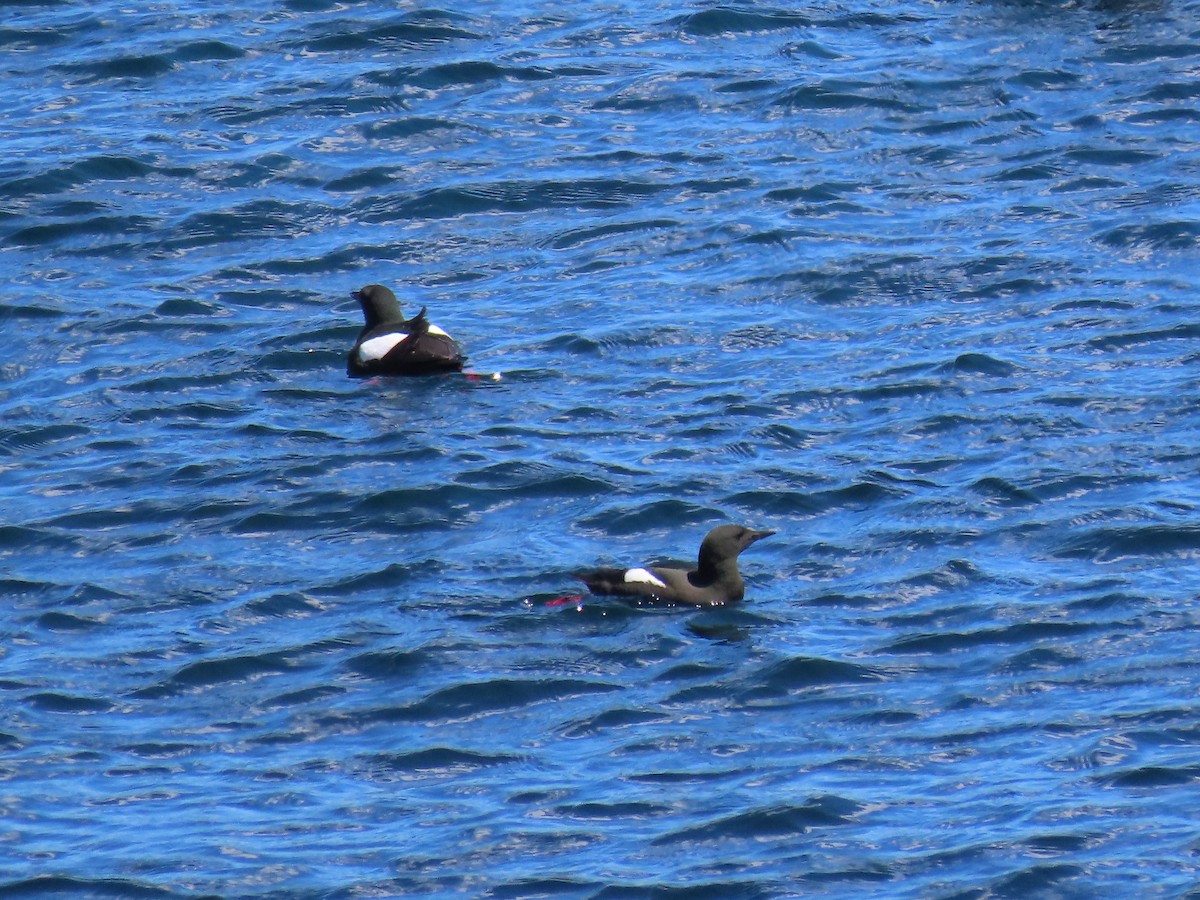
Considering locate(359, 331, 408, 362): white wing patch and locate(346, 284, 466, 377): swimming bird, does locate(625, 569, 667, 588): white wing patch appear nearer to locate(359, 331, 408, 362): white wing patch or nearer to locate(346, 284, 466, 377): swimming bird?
locate(346, 284, 466, 377): swimming bird

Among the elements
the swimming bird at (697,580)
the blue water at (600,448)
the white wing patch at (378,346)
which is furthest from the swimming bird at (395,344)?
the swimming bird at (697,580)

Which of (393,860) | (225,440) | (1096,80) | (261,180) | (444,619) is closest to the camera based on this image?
(393,860)

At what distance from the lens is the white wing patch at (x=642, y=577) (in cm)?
1236

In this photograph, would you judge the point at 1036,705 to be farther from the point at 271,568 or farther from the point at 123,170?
the point at 123,170

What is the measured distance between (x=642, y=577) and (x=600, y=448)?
2.19 metres

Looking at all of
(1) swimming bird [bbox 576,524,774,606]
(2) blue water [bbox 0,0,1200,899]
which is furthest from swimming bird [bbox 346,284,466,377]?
(1) swimming bird [bbox 576,524,774,606]

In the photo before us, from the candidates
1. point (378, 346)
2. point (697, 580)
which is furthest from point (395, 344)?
point (697, 580)

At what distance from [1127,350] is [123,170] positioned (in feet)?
27.0

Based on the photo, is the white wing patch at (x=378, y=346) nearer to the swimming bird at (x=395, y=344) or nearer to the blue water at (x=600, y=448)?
the swimming bird at (x=395, y=344)

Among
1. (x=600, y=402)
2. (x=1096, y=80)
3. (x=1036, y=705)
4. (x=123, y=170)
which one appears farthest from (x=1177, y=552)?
(x=123, y=170)

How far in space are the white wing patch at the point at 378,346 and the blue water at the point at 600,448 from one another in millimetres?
203

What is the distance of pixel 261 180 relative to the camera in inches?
736

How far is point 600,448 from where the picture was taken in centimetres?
1448

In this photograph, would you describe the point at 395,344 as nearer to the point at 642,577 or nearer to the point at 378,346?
the point at 378,346
